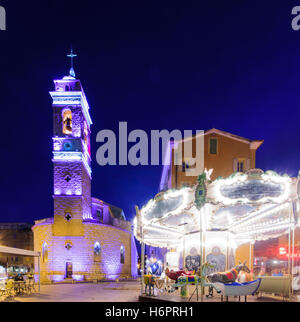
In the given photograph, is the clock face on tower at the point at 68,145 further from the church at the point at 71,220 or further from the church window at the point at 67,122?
the church window at the point at 67,122

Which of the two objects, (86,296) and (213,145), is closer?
(86,296)

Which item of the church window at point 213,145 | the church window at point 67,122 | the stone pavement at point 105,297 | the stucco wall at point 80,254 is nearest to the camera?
the stone pavement at point 105,297

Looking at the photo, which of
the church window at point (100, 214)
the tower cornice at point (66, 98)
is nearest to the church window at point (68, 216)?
the church window at point (100, 214)

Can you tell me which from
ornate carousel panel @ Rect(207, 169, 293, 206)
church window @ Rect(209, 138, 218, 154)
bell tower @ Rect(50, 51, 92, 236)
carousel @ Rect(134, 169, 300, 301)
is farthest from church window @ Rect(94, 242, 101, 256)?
ornate carousel panel @ Rect(207, 169, 293, 206)

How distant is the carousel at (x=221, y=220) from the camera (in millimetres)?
9227

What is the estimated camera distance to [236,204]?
1109 cm

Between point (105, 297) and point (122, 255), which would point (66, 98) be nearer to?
point (122, 255)

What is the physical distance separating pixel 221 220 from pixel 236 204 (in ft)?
15.7

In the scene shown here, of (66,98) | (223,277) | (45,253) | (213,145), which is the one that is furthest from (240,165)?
(45,253)

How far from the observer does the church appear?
26.0 metres

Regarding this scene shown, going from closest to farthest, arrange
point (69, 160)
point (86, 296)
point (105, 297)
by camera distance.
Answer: point (105, 297), point (86, 296), point (69, 160)

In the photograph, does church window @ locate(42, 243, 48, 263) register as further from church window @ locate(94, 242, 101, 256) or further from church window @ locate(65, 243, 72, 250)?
church window @ locate(94, 242, 101, 256)

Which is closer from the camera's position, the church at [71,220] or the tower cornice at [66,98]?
the church at [71,220]
